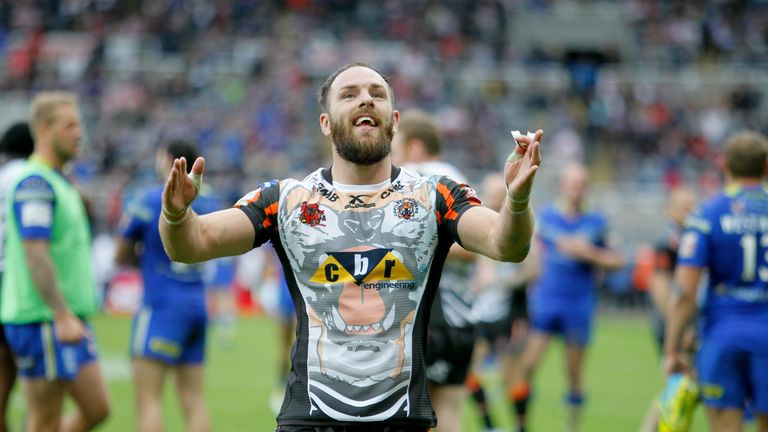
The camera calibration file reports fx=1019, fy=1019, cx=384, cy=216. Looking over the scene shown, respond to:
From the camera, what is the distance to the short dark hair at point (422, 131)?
6809 mm

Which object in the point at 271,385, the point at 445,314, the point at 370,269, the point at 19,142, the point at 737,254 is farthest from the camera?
the point at 271,385

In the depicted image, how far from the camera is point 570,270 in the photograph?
417 inches

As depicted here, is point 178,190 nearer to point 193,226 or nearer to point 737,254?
point 193,226

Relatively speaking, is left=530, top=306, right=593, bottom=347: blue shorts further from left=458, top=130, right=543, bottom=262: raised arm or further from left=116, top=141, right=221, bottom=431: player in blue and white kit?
left=458, top=130, right=543, bottom=262: raised arm

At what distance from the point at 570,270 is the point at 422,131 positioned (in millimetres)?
4293

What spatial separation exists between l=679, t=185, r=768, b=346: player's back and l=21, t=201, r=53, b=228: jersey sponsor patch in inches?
157

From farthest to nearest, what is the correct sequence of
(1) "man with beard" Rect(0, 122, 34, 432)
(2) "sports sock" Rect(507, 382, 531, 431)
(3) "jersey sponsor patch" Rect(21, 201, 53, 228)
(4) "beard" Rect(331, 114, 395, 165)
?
1. (2) "sports sock" Rect(507, 382, 531, 431)
2. (1) "man with beard" Rect(0, 122, 34, 432)
3. (3) "jersey sponsor patch" Rect(21, 201, 53, 228)
4. (4) "beard" Rect(331, 114, 395, 165)

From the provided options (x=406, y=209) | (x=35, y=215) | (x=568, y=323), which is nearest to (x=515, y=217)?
(x=406, y=209)

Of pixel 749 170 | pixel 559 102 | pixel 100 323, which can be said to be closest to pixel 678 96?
pixel 559 102

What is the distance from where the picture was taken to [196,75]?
2969 centimetres

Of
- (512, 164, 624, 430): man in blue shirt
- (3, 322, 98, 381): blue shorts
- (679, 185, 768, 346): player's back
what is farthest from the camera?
(512, 164, 624, 430): man in blue shirt

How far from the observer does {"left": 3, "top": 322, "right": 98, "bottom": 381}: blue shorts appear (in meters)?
6.26

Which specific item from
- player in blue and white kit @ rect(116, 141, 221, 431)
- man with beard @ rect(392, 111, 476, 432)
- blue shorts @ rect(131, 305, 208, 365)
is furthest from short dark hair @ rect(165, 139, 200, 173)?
man with beard @ rect(392, 111, 476, 432)

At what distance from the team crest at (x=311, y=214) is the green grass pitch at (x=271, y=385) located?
237 inches
